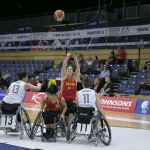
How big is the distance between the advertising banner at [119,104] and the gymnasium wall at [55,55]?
505 centimetres

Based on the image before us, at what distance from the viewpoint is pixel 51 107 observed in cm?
516

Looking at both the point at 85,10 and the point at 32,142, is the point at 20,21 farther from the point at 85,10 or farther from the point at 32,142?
the point at 32,142

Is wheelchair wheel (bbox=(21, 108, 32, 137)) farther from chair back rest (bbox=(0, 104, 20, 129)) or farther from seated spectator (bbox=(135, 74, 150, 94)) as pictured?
seated spectator (bbox=(135, 74, 150, 94))

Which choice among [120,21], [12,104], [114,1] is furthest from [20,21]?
[12,104]

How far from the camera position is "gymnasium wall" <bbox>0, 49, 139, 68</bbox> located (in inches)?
601

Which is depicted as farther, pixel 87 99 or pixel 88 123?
pixel 87 99

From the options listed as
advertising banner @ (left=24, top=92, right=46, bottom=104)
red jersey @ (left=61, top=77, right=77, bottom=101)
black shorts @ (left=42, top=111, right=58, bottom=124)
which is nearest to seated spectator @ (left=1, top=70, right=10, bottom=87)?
advertising banner @ (left=24, top=92, right=46, bottom=104)

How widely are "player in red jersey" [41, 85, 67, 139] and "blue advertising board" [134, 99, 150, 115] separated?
220 inches

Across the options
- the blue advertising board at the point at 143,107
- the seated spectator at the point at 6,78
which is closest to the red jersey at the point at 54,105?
the blue advertising board at the point at 143,107

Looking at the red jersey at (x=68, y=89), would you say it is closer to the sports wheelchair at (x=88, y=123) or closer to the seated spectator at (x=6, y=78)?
the sports wheelchair at (x=88, y=123)

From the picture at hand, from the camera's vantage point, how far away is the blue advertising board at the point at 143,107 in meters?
9.91

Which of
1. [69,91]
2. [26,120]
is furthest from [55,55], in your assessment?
[26,120]

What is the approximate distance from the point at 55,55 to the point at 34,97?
18.4 feet

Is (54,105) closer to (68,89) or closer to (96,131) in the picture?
(68,89)
